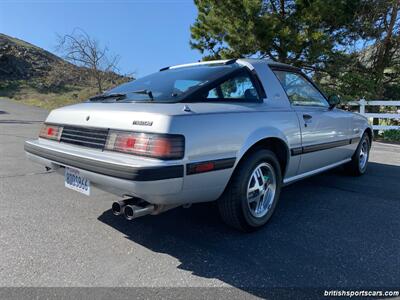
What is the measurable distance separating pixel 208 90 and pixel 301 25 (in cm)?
966

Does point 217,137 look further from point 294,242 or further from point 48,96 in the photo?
point 48,96

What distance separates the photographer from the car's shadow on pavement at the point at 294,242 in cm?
248

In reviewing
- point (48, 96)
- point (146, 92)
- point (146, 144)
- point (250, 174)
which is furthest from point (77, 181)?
point (48, 96)

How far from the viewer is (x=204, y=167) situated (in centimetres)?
264

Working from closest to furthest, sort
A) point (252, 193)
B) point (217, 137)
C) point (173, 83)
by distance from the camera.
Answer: point (217, 137) < point (252, 193) < point (173, 83)

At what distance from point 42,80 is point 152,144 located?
4215 cm

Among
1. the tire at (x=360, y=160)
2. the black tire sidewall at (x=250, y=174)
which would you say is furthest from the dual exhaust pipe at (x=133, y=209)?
the tire at (x=360, y=160)

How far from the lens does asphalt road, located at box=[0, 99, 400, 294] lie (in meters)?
2.44

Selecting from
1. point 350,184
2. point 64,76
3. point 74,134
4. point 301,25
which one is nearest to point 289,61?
point 301,25

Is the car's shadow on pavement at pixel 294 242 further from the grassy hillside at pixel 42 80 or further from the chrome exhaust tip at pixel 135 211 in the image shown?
the grassy hillside at pixel 42 80

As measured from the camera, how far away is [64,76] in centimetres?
2830

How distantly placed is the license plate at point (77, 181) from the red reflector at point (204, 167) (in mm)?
923

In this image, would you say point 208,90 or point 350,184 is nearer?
point 208,90

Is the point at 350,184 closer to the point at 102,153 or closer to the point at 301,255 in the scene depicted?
the point at 301,255
